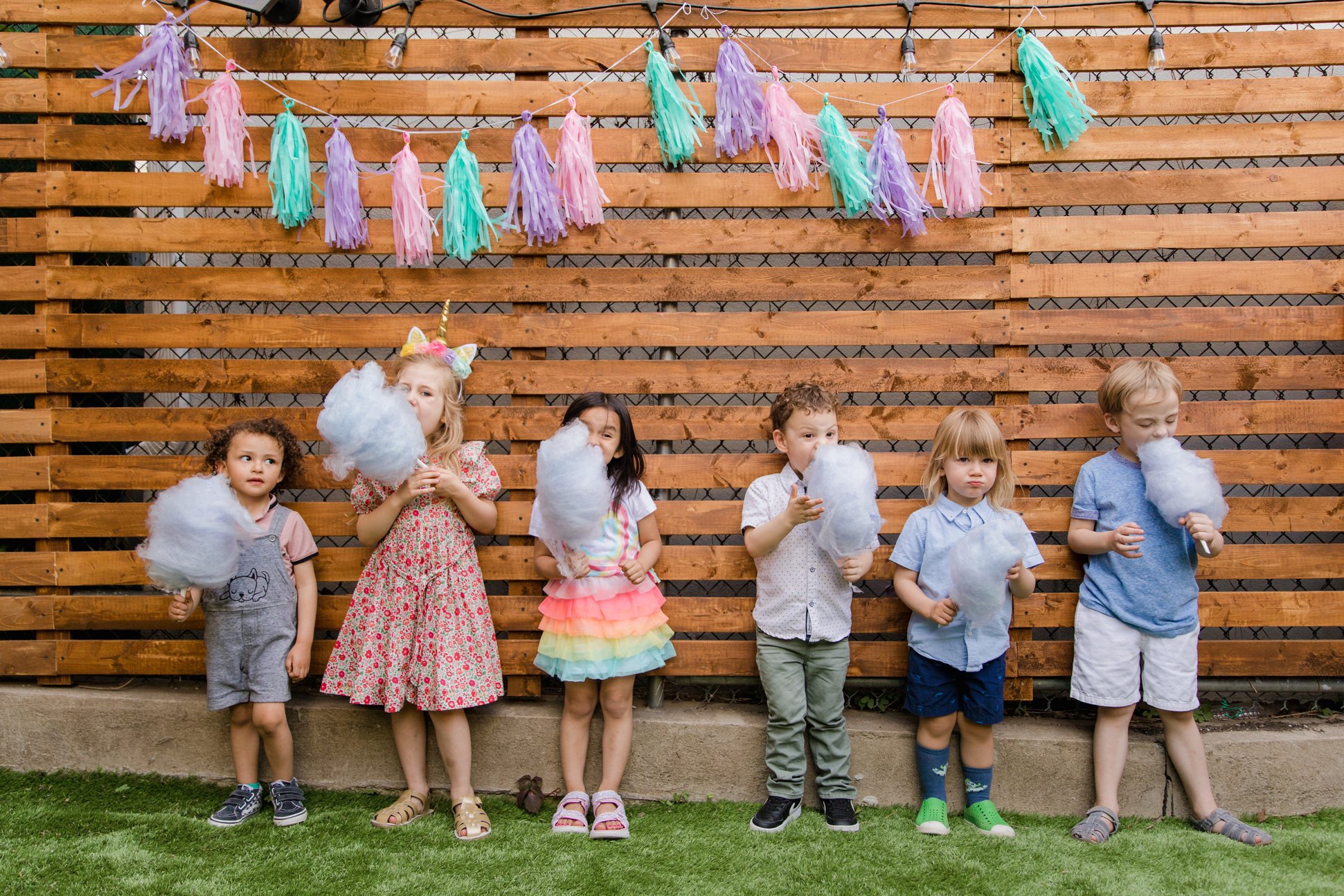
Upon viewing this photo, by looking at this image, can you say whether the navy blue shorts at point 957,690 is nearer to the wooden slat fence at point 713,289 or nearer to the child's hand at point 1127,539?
the wooden slat fence at point 713,289

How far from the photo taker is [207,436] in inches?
139

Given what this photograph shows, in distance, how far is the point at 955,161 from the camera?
3.38 m

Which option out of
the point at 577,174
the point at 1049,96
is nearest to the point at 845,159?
the point at 1049,96

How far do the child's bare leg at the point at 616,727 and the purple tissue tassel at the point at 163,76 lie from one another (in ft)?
8.84

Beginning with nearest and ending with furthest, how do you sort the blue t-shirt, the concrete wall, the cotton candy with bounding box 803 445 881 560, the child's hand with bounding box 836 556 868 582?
the cotton candy with bounding box 803 445 881 560 → the child's hand with bounding box 836 556 868 582 → the blue t-shirt → the concrete wall

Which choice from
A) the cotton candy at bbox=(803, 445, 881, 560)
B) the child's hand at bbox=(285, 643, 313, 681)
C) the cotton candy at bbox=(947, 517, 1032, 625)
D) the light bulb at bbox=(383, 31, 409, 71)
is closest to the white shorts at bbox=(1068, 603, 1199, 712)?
the cotton candy at bbox=(947, 517, 1032, 625)

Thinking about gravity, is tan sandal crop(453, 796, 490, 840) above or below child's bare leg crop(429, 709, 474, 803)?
below

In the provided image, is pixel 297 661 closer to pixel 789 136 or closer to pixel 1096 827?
pixel 789 136

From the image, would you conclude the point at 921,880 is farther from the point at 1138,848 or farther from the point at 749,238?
the point at 749,238

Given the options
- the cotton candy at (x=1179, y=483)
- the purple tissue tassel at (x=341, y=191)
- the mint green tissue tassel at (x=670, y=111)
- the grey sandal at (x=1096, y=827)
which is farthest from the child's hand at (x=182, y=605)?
the cotton candy at (x=1179, y=483)

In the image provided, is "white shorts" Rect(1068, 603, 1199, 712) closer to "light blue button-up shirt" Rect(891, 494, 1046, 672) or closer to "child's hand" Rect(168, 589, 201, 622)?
"light blue button-up shirt" Rect(891, 494, 1046, 672)

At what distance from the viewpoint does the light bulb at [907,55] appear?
3.42 metres

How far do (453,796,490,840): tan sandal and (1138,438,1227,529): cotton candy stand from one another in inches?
102

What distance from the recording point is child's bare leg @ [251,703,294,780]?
10.5 ft
